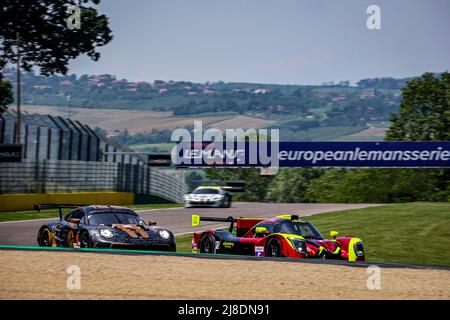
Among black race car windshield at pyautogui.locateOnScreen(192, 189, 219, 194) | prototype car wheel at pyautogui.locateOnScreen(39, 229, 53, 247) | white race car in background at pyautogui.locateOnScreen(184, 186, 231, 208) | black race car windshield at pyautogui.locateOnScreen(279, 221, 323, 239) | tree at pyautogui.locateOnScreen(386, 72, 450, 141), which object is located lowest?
prototype car wheel at pyautogui.locateOnScreen(39, 229, 53, 247)

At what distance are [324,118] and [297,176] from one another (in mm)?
75244

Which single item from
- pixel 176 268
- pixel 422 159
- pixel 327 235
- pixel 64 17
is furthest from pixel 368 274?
pixel 64 17

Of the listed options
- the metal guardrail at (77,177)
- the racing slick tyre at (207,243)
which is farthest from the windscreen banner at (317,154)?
the racing slick tyre at (207,243)

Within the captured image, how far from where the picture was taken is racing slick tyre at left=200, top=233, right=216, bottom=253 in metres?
15.7

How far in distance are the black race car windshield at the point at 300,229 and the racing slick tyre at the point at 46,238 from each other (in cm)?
522

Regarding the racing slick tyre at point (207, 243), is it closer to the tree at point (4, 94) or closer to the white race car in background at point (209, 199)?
the white race car in background at point (209, 199)

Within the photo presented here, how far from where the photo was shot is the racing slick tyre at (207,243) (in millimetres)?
15656

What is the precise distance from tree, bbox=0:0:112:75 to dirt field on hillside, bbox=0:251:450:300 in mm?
20546

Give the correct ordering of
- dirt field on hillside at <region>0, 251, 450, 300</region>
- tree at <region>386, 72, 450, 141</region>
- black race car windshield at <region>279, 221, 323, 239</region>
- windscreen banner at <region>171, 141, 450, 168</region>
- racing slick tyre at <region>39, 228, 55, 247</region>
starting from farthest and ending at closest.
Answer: tree at <region>386, 72, 450, 141</region>, windscreen banner at <region>171, 141, 450, 168</region>, racing slick tyre at <region>39, 228, 55, 247</region>, black race car windshield at <region>279, 221, 323, 239</region>, dirt field on hillside at <region>0, 251, 450, 300</region>

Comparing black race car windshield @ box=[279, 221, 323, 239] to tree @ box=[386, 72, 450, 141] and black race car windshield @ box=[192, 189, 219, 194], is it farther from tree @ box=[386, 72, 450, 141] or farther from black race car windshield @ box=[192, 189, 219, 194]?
tree @ box=[386, 72, 450, 141]

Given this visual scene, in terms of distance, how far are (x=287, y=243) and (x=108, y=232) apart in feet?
11.9

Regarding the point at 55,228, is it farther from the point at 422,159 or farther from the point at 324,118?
the point at 324,118

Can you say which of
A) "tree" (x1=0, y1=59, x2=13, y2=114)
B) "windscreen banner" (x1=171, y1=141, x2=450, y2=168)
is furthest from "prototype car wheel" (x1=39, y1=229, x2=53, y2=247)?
"tree" (x1=0, y1=59, x2=13, y2=114)

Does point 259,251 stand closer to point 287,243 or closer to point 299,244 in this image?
point 287,243
